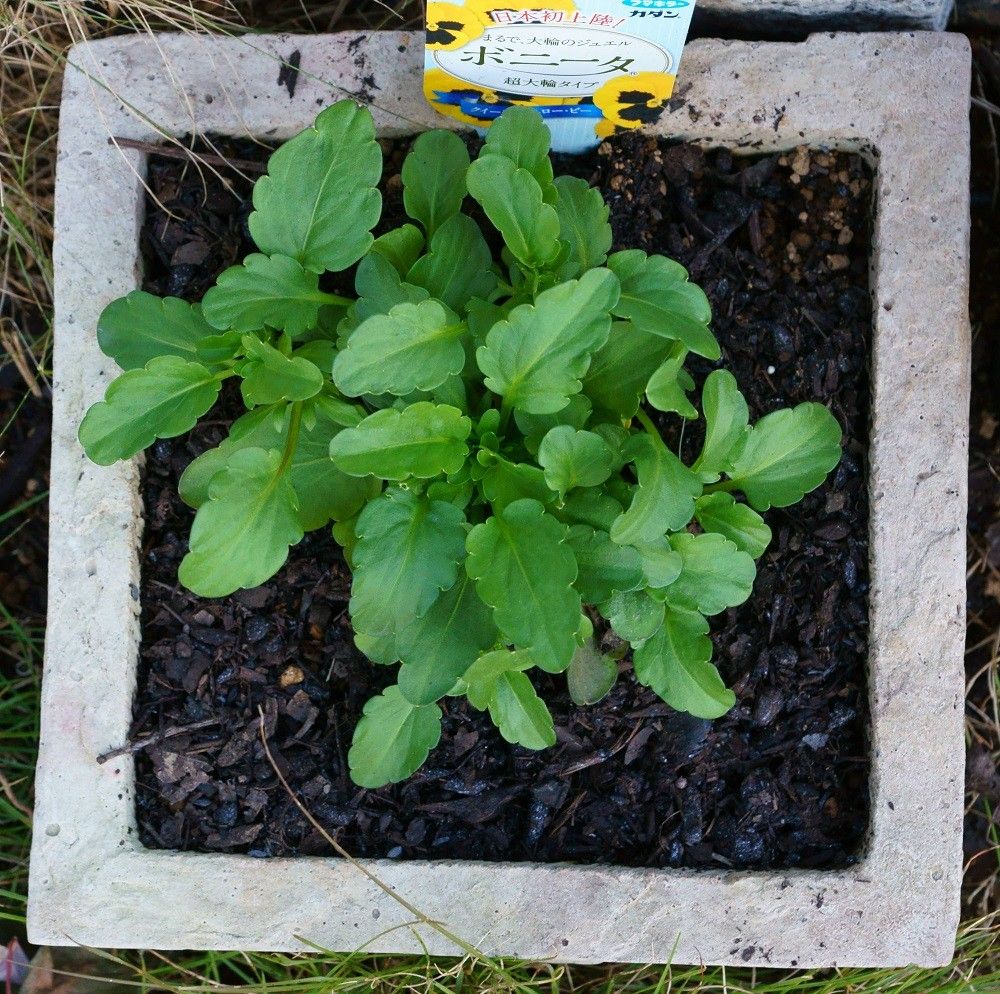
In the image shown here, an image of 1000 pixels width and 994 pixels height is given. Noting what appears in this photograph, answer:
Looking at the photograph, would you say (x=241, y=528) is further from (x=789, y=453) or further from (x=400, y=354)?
(x=789, y=453)

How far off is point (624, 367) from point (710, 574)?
0.25 m

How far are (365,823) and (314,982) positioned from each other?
27 centimetres

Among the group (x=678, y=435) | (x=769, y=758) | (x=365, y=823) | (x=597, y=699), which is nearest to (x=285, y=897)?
(x=365, y=823)

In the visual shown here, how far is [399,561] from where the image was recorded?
1203 mm

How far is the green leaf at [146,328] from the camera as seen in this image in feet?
4.31

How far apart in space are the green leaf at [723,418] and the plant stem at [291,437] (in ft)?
1.47

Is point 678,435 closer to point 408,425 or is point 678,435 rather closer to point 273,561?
point 408,425

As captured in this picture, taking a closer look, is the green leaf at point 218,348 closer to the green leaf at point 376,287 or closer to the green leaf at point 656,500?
the green leaf at point 376,287

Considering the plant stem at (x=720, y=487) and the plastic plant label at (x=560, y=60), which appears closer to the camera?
the plastic plant label at (x=560, y=60)

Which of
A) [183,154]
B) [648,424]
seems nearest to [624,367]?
[648,424]

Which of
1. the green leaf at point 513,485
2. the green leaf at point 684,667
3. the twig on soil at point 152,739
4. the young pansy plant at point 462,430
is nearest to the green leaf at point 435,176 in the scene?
the young pansy plant at point 462,430

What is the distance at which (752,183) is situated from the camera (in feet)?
4.95

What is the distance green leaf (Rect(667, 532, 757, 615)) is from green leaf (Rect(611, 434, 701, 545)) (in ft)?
0.21

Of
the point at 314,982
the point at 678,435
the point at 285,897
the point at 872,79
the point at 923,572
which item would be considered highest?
the point at 872,79
